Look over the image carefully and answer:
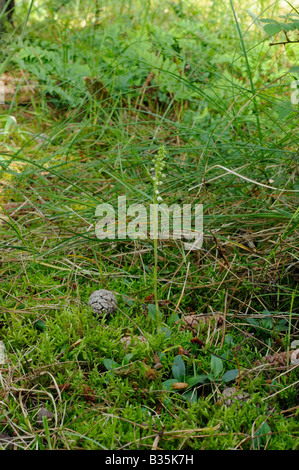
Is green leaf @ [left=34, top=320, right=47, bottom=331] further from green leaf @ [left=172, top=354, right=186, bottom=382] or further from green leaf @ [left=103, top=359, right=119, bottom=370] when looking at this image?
green leaf @ [left=172, top=354, right=186, bottom=382]

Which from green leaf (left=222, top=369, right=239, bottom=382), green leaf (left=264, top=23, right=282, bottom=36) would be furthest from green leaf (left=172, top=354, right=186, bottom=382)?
green leaf (left=264, top=23, right=282, bottom=36)

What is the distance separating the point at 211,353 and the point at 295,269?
0.57 metres

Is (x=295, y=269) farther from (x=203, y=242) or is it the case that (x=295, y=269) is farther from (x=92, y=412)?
(x=92, y=412)

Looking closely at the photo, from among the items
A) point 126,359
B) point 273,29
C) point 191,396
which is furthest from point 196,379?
point 273,29

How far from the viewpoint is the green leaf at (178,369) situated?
135 centimetres

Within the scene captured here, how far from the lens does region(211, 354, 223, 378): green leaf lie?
1352mm

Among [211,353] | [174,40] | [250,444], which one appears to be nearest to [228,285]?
[211,353]

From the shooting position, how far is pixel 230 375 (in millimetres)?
1346

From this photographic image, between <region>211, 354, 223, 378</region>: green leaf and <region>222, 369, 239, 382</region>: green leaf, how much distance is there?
23 mm

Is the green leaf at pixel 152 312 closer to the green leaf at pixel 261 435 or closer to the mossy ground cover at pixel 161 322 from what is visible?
the mossy ground cover at pixel 161 322

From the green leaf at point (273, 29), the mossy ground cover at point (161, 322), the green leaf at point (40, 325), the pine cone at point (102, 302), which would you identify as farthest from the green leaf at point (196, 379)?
the green leaf at point (273, 29)

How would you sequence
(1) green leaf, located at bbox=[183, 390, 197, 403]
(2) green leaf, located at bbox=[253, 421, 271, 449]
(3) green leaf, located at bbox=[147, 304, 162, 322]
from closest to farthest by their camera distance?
(2) green leaf, located at bbox=[253, 421, 271, 449] < (1) green leaf, located at bbox=[183, 390, 197, 403] < (3) green leaf, located at bbox=[147, 304, 162, 322]

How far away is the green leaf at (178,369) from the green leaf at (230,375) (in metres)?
0.13

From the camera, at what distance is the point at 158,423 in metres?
1.20
